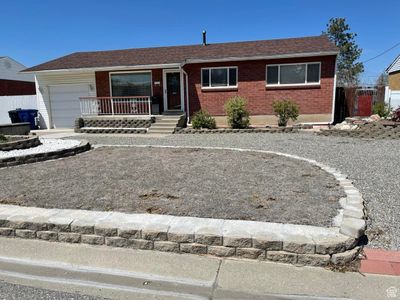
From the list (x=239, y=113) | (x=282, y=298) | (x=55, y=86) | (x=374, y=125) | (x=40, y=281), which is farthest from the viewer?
(x=55, y=86)

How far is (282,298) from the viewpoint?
8.64ft

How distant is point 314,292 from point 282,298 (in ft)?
0.98

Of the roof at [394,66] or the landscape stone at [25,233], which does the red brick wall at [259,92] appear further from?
the roof at [394,66]

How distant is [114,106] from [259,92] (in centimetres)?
752

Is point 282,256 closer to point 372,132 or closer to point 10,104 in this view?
point 372,132

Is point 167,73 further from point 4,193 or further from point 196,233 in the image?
point 196,233

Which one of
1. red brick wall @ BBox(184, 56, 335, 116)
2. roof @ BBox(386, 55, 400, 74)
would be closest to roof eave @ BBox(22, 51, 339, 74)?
red brick wall @ BBox(184, 56, 335, 116)

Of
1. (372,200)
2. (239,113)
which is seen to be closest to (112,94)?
(239,113)

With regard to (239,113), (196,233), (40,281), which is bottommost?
(40,281)

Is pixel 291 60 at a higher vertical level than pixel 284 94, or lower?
higher

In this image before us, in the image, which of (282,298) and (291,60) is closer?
(282,298)

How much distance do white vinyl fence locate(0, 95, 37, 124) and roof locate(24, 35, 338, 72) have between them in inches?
123

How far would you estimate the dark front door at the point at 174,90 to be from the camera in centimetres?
1627

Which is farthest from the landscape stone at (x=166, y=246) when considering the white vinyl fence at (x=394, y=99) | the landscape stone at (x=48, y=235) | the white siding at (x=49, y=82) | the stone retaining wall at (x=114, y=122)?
the white vinyl fence at (x=394, y=99)
